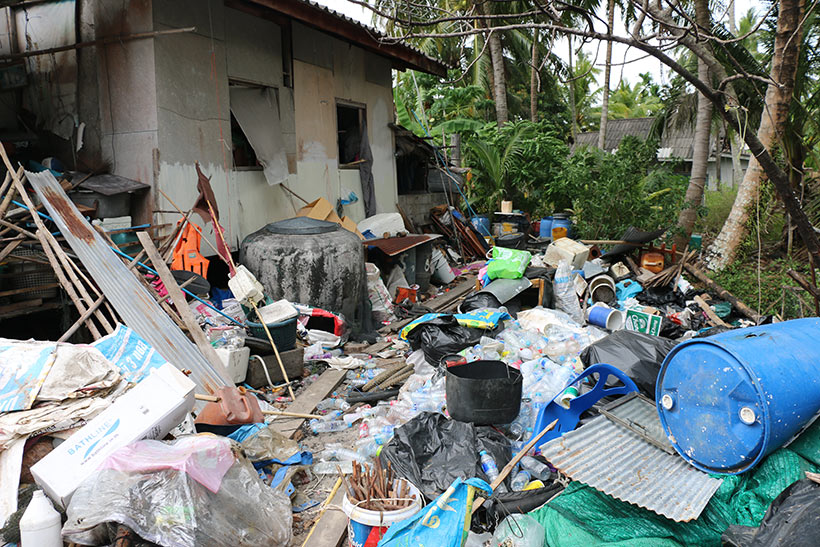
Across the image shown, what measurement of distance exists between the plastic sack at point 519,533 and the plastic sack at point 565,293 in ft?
16.7

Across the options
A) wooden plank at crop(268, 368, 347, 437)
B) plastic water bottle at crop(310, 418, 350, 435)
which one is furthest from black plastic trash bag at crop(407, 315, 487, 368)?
plastic water bottle at crop(310, 418, 350, 435)

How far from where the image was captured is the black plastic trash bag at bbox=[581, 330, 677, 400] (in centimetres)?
416

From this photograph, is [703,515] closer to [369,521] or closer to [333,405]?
[369,521]

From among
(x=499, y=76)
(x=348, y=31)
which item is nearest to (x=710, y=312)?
(x=348, y=31)

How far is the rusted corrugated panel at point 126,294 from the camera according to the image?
4.25 meters

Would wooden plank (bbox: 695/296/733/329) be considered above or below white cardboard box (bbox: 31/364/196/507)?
below

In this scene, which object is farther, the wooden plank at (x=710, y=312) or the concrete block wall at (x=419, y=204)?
the concrete block wall at (x=419, y=204)

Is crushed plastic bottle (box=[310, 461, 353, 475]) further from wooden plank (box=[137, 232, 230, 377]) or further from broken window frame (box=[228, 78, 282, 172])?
broken window frame (box=[228, 78, 282, 172])

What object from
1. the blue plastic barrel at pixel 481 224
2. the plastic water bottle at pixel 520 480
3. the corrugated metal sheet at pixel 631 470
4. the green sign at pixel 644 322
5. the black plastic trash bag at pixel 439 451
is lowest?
the plastic water bottle at pixel 520 480

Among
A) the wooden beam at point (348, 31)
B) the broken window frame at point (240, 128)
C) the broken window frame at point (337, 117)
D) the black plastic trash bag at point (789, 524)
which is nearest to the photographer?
the black plastic trash bag at point (789, 524)

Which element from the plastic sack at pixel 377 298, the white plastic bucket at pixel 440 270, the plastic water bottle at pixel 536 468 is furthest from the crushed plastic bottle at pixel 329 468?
the white plastic bucket at pixel 440 270

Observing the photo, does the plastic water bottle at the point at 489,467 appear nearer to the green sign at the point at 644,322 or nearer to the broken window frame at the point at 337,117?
the green sign at the point at 644,322

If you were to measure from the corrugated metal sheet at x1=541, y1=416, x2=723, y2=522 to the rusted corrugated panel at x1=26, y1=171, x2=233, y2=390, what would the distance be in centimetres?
257

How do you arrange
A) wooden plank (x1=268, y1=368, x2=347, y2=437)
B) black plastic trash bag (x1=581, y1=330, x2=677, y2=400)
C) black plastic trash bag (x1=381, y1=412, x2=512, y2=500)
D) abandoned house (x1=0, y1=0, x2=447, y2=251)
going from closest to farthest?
black plastic trash bag (x1=381, y1=412, x2=512, y2=500) < black plastic trash bag (x1=581, y1=330, x2=677, y2=400) < wooden plank (x1=268, y1=368, x2=347, y2=437) < abandoned house (x1=0, y1=0, x2=447, y2=251)
